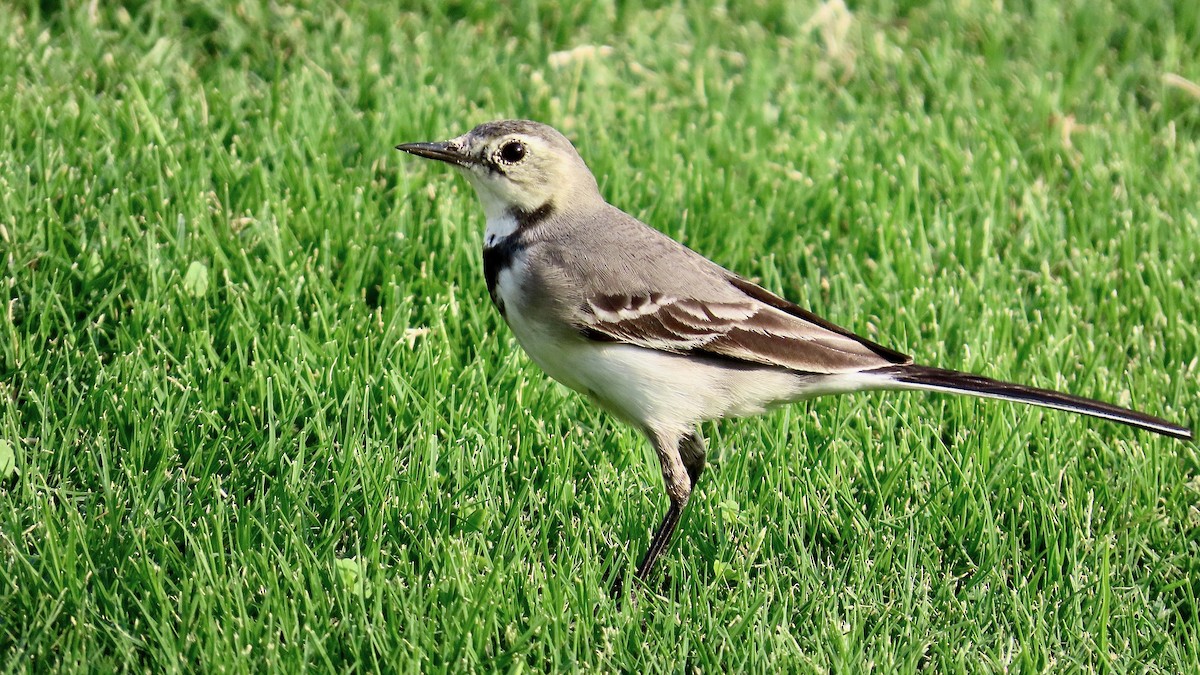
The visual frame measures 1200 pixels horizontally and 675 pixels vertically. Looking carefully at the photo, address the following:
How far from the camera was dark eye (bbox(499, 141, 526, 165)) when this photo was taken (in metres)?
5.02

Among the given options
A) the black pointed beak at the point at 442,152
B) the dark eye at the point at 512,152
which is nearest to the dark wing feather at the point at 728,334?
the dark eye at the point at 512,152

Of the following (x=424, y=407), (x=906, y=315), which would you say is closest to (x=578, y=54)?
(x=906, y=315)

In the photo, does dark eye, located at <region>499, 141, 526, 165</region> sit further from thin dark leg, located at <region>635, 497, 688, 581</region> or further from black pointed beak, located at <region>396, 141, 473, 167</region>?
thin dark leg, located at <region>635, 497, 688, 581</region>

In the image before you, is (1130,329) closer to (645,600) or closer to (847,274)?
(847,274)

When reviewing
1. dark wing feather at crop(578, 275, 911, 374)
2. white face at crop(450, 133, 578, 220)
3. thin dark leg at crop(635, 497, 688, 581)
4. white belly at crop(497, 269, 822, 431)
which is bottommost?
thin dark leg at crop(635, 497, 688, 581)

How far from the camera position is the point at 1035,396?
4.50 m

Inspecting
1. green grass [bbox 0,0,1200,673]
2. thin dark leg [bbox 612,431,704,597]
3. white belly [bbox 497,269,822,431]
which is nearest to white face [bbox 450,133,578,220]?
white belly [bbox 497,269,822,431]

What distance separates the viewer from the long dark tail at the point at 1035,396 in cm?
447

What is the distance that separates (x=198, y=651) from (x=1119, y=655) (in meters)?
2.90

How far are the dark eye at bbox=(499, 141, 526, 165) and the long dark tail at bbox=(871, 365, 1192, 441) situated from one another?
5.29ft

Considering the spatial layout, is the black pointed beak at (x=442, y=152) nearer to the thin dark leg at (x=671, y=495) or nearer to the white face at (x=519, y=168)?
the white face at (x=519, y=168)

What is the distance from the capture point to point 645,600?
4.53m

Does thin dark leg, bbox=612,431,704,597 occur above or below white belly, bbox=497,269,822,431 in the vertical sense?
below

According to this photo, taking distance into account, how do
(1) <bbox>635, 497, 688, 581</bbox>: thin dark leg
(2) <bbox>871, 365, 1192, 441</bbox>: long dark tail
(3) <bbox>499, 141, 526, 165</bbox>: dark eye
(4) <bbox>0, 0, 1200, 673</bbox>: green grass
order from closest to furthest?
(4) <bbox>0, 0, 1200, 673</bbox>: green grass < (2) <bbox>871, 365, 1192, 441</bbox>: long dark tail < (1) <bbox>635, 497, 688, 581</bbox>: thin dark leg < (3) <bbox>499, 141, 526, 165</bbox>: dark eye
